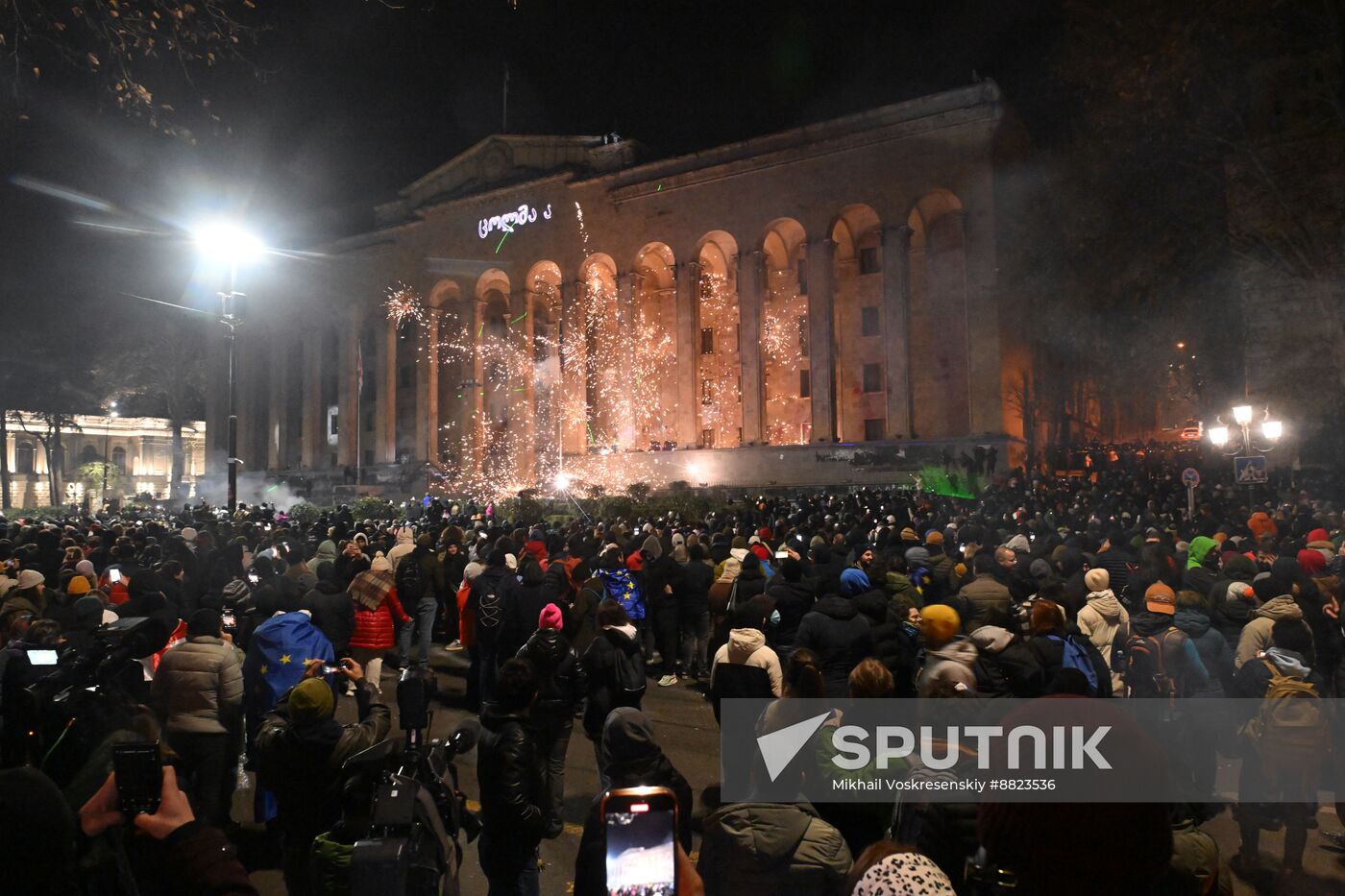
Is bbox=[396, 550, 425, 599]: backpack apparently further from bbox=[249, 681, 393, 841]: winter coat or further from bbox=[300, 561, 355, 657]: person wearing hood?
bbox=[249, 681, 393, 841]: winter coat

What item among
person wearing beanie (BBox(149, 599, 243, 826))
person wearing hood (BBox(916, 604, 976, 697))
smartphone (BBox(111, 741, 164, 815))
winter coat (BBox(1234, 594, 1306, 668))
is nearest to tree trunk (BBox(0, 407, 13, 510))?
person wearing beanie (BBox(149, 599, 243, 826))

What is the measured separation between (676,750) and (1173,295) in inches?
848

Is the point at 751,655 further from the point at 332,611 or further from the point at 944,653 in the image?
the point at 332,611

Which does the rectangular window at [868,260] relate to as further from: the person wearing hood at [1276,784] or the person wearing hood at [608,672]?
the person wearing hood at [608,672]

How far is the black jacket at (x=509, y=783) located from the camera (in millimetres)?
3805

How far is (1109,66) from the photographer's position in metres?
16.0

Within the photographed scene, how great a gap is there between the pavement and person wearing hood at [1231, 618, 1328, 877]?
0.13 m

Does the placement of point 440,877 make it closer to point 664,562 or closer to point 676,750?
point 676,750

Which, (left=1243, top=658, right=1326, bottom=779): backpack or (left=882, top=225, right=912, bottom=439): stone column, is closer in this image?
(left=1243, top=658, right=1326, bottom=779): backpack

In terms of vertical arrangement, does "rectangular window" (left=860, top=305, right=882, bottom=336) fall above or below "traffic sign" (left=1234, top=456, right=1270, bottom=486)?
above

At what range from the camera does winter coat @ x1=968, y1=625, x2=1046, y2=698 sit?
5.02m

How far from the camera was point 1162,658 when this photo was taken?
5637 mm

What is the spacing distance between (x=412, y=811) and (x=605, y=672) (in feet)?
8.89

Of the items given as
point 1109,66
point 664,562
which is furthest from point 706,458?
point 664,562
